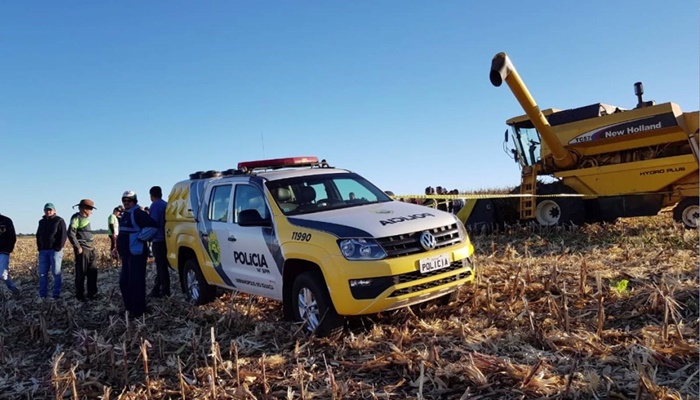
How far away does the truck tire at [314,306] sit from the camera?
5441mm

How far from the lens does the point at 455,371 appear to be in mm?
4074

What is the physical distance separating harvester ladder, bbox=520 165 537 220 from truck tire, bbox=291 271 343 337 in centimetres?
902

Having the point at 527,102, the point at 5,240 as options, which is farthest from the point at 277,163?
the point at 527,102

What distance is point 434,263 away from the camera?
5.47 m

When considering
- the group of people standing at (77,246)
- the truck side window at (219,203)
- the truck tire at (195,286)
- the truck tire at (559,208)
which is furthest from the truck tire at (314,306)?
the truck tire at (559,208)

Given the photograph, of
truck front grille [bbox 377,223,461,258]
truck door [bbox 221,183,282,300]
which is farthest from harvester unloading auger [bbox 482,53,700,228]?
truck door [bbox 221,183,282,300]

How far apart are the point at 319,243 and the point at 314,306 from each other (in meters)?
0.70

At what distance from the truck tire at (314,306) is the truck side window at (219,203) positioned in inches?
72.1

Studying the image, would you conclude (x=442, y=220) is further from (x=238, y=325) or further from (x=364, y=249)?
(x=238, y=325)

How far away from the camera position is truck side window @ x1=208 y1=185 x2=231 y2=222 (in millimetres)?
7207

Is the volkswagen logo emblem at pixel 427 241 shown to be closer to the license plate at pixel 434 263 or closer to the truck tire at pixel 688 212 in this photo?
the license plate at pixel 434 263

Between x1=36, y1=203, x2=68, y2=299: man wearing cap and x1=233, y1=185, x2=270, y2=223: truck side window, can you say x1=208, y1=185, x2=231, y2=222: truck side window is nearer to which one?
x1=233, y1=185, x2=270, y2=223: truck side window

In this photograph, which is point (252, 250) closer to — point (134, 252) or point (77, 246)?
point (134, 252)

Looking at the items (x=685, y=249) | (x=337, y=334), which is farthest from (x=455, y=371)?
(x=685, y=249)
